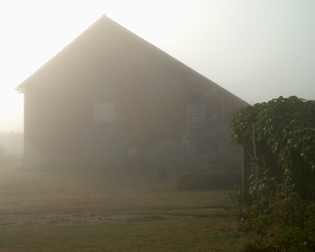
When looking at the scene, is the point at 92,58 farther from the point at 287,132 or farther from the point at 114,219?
the point at 287,132

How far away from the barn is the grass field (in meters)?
7.78

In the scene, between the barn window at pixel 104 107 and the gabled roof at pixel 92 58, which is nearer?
the barn window at pixel 104 107

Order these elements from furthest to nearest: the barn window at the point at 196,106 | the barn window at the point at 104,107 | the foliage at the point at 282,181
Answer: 1. the barn window at the point at 196,106
2. the barn window at the point at 104,107
3. the foliage at the point at 282,181

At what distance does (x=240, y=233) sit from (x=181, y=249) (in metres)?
1.51

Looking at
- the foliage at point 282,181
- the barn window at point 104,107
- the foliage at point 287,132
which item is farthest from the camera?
the barn window at point 104,107

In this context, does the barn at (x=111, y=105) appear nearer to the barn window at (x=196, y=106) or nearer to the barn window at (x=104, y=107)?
the barn window at (x=104, y=107)

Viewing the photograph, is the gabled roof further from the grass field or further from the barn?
the grass field

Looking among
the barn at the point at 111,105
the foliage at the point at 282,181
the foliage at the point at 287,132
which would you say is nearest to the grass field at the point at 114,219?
the foliage at the point at 282,181

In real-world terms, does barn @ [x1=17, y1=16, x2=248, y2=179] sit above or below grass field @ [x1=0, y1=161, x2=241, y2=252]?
above

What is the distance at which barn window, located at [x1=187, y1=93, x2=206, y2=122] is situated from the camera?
27969 mm

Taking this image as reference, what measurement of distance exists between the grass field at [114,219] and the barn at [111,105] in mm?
7777

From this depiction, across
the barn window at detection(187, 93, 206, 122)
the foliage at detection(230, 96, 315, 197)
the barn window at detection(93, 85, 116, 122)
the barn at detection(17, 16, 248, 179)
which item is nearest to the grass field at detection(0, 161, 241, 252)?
the foliage at detection(230, 96, 315, 197)

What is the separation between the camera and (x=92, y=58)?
89.9ft

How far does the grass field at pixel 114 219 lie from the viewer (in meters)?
8.27
